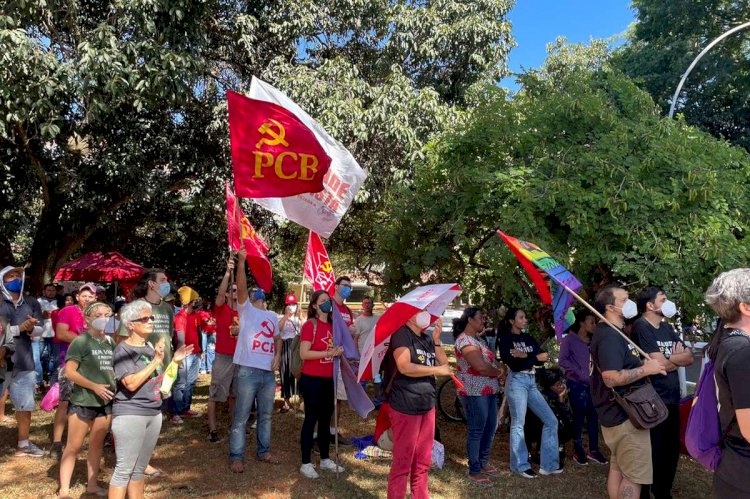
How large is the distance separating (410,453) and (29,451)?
421cm

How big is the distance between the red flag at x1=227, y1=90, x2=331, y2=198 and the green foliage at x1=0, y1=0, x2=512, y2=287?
4.46m

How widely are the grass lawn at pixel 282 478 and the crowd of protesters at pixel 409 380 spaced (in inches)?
7.2

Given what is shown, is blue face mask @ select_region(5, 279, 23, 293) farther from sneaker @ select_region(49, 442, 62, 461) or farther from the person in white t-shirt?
the person in white t-shirt

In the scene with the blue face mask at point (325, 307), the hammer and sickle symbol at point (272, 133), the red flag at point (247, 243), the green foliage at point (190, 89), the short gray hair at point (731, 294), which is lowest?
the blue face mask at point (325, 307)

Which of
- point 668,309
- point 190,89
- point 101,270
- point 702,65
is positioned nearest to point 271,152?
point 668,309

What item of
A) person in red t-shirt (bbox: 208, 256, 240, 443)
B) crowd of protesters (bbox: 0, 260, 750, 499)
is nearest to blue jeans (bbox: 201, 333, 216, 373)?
crowd of protesters (bbox: 0, 260, 750, 499)

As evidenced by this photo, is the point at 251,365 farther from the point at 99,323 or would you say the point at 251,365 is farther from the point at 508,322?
the point at 508,322

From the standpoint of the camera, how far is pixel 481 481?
20.3 ft

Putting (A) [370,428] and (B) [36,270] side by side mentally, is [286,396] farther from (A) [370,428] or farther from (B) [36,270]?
(B) [36,270]

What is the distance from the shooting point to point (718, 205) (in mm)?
6863

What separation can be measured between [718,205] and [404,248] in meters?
3.86

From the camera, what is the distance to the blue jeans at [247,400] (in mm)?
6145

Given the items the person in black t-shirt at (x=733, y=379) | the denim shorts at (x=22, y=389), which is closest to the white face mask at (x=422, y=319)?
the person in black t-shirt at (x=733, y=379)

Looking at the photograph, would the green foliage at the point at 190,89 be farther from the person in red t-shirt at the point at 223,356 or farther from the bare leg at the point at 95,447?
the bare leg at the point at 95,447
